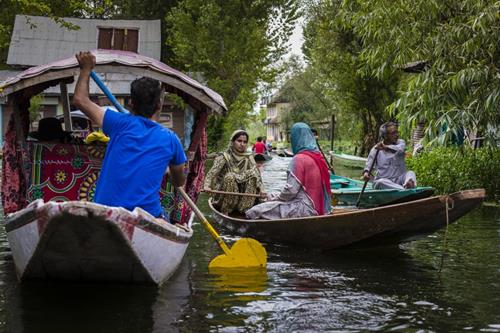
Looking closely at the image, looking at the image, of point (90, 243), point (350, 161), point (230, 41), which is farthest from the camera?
point (230, 41)

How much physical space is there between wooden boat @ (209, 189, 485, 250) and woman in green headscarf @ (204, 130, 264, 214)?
6.14 feet

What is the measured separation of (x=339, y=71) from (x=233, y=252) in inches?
873

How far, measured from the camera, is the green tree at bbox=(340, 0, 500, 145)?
10305 millimetres

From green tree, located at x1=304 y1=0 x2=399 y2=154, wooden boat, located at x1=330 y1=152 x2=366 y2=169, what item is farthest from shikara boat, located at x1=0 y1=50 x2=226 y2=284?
green tree, located at x1=304 y1=0 x2=399 y2=154

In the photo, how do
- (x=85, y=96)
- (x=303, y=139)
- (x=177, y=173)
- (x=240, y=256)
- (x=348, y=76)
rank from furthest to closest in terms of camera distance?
(x=348, y=76), (x=303, y=139), (x=240, y=256), (x=177, y=173), (x=85, y=96)

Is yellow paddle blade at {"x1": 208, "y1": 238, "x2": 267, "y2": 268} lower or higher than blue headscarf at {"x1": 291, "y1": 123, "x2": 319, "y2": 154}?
lower

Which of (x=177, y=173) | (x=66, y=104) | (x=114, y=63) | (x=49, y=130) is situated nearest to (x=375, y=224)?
(x=177, y=173)

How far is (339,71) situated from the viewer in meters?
29.5

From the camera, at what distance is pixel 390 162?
1213 centimetres

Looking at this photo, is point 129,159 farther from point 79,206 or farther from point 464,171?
point 464,171

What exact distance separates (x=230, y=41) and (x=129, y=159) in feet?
97.2

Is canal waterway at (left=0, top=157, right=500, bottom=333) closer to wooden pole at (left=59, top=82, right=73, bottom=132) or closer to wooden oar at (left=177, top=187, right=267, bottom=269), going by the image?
wooden oar at (left=177, top=187, right=267, bottom=269)

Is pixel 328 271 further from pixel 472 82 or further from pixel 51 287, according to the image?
pixel 472 82

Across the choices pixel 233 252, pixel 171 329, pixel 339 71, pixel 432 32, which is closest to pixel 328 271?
pixel 233 252
